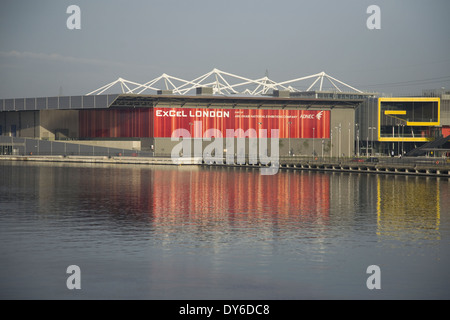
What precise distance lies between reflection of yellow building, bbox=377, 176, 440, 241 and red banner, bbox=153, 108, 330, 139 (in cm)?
8117

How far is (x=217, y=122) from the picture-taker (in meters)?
172

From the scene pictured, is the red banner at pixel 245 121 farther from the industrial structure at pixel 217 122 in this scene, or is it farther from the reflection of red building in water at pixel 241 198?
the reflection of red building in water at pixel 241 198

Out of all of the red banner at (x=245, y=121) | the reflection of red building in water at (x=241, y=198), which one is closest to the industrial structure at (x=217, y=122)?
the red banner at (x=245, y=121)

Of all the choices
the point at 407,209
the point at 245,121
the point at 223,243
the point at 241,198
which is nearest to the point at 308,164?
the point at 245,121

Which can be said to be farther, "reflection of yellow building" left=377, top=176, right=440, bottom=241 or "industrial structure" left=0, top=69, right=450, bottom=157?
"industrial structure" left=0, top=69, right=450, bottom=157

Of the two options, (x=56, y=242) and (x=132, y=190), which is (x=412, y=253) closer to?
(x=56, y=242)

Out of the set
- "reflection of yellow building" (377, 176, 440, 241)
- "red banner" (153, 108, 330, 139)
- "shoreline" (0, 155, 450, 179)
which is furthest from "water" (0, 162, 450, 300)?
"red banner" (153, 108, 330, 139)

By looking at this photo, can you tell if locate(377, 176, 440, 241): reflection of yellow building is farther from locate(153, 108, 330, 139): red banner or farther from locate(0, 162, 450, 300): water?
locate(153, 108, 330, 139): red banner

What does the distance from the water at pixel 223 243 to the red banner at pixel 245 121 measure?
9047 centimetres

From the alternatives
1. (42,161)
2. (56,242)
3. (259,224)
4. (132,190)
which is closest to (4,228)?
(56,242)

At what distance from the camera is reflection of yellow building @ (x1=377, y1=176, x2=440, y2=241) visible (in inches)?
1848

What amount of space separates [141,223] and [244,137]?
124 meters

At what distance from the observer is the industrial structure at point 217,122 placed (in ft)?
549

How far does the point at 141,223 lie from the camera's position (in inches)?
1954
